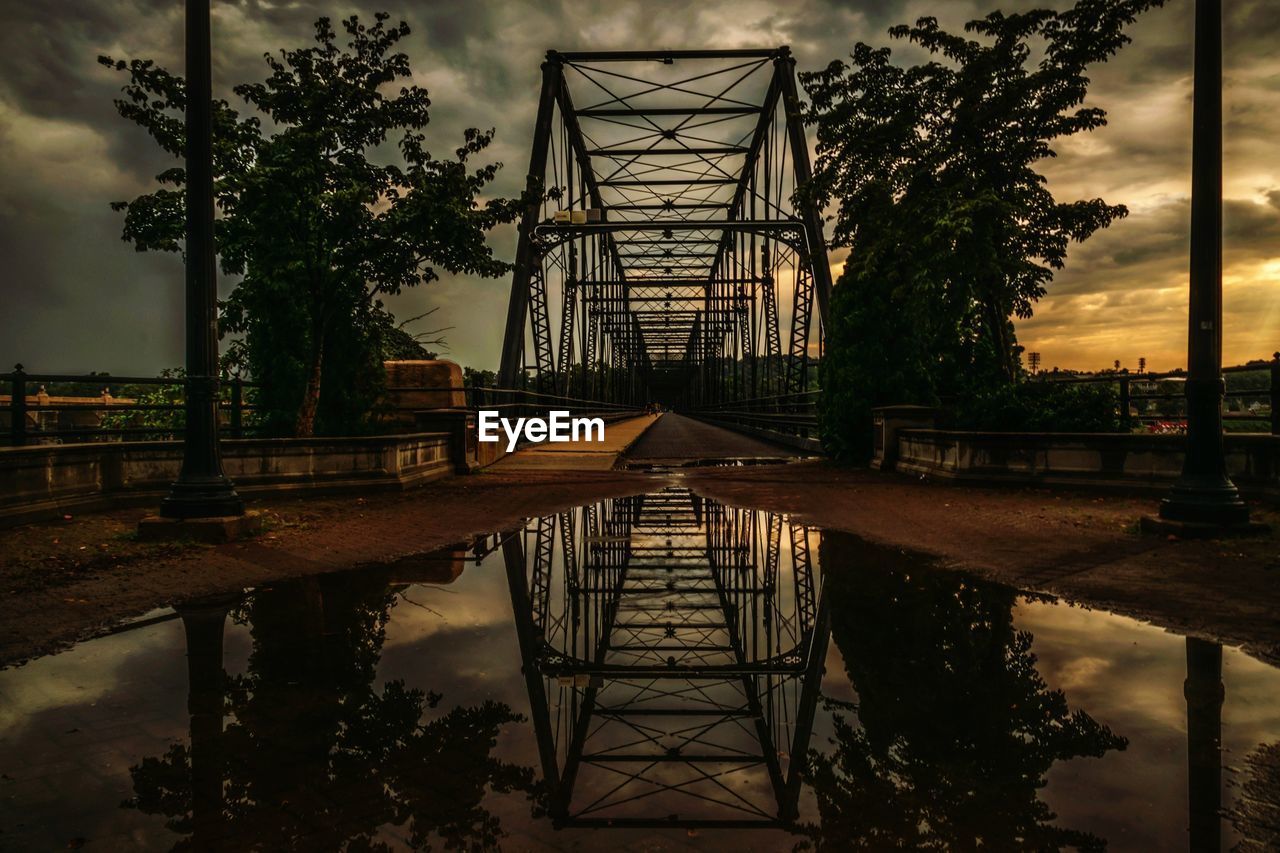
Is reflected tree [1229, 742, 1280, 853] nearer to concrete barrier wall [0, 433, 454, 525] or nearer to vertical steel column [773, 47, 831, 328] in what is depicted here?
concrete barrier wall [0, 433, 454, 525]

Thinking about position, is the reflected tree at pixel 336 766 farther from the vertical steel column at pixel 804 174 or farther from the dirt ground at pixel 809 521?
the vertical steel column at pixel 804 174

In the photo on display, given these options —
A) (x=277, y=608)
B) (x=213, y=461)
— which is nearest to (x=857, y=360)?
(x=213, y=461)

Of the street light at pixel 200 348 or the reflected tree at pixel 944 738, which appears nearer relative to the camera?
the reflected tree at pixel 944 738

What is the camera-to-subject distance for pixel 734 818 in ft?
8.04

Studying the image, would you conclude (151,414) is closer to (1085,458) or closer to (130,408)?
(130,408)

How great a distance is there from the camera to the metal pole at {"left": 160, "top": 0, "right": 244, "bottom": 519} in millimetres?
7371

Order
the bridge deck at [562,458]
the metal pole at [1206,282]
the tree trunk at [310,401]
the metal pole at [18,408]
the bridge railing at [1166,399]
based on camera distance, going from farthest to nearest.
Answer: the bridge deck at [562,458], the tree trunk at [310,401], the bridge railing at [1166,399], the metal pole at [18,408], the metal pole at [1206,282]

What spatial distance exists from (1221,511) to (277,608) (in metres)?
7.84

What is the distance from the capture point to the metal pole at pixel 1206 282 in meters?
7.30

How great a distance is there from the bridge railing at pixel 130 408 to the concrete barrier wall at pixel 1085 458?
28.2 ft

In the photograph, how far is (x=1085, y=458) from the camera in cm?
1061

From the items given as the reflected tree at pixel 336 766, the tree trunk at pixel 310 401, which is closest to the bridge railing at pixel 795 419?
the tree trunk at pixel 310 401

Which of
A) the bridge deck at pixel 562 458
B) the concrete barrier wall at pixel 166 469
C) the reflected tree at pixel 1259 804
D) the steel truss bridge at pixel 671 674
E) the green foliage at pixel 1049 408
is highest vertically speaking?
the green foliage at pixel 1049 408

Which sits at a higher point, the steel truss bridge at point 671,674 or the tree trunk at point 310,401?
the tree trunk at point 310,401
